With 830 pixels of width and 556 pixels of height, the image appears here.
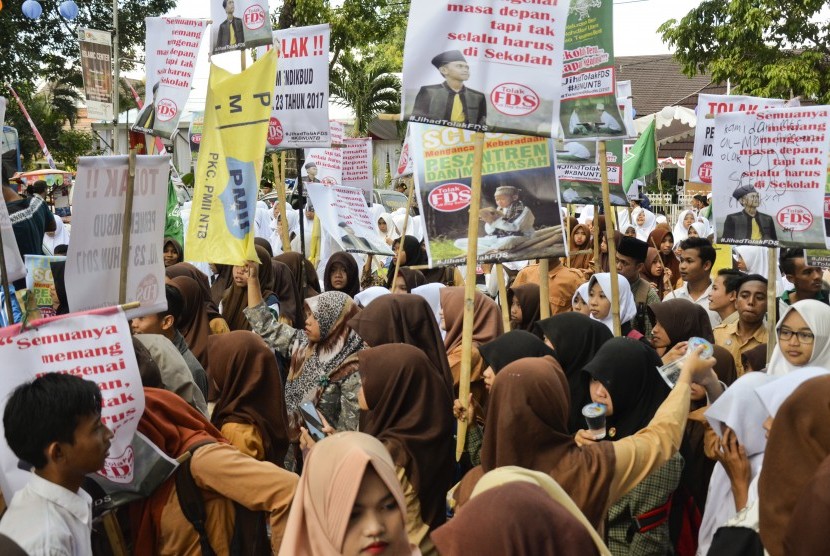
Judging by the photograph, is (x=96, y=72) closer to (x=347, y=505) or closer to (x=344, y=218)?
(x=344, y=218)

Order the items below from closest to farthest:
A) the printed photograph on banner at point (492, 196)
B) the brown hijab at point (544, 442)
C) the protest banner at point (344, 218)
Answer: the brown hijab at point (544, 442)
the printed photograph on banner at point (492, 196)
the protest banner at point (344, 218)

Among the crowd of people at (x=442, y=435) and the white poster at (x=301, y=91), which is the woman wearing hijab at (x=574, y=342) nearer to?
the crowd of people at (x=442, y=435)

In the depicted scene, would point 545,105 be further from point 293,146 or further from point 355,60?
point 355,60

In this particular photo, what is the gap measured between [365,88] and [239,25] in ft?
85.6

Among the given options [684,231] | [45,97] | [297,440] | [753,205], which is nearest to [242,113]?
[297,440]

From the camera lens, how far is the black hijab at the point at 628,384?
3975 millimetres

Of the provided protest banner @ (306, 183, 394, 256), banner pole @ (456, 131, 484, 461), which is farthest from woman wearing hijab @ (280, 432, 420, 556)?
protest banner @ (306, 183, 394, 256)

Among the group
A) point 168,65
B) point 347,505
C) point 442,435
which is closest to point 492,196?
point 442,435

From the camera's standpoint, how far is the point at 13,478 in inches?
112

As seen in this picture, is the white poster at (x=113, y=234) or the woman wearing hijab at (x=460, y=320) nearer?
the white poster at (x=113, y=234)

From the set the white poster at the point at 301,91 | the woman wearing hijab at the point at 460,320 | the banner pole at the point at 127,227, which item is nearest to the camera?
the banner pole at the point at 127,227

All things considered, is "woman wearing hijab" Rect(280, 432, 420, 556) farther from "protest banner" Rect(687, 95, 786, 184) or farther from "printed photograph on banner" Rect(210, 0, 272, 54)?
"protest banner" Rect(687, 95, 786, 184)

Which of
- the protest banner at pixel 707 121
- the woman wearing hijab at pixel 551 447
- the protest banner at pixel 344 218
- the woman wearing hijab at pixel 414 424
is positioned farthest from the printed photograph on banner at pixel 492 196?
the protest banner at pixel 707 121

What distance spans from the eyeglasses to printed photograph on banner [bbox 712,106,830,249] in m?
1.22
